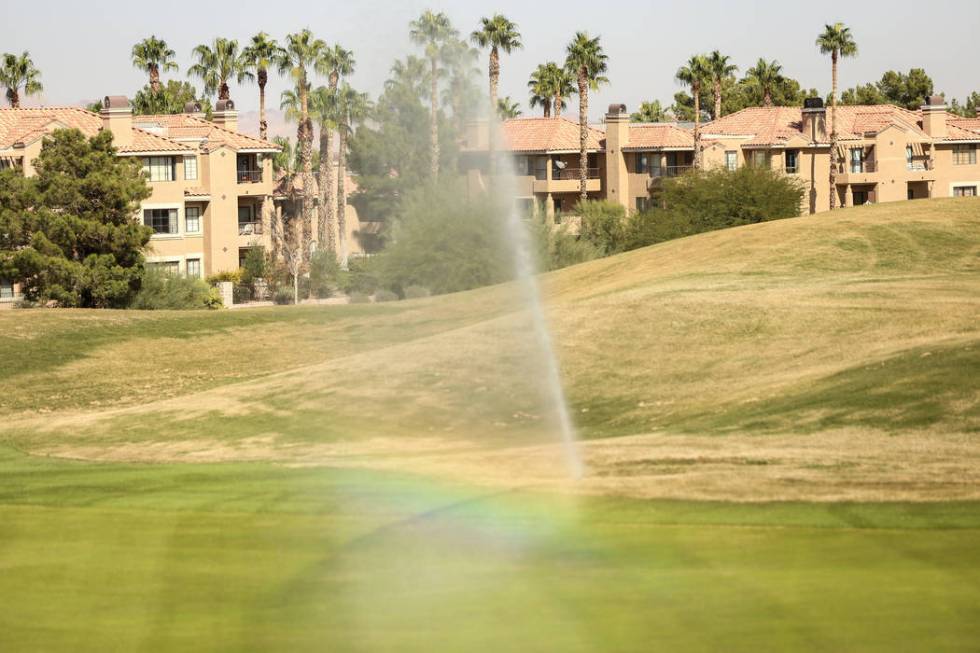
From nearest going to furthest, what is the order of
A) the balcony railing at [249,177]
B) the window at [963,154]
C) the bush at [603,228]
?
the bush at [603,228], the balcony railing at [249,177], the window at [963,154]

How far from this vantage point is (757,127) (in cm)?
10981

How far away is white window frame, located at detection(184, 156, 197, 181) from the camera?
275 feet

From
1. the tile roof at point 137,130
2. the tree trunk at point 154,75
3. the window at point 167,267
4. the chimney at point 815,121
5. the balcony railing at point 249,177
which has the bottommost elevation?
the window at point 167,267

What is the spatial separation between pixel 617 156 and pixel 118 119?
1552 inches

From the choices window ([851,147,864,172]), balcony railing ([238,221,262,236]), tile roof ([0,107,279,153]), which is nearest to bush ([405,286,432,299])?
tile roof ([0,107,279,153])

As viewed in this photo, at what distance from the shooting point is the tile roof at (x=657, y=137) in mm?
104062

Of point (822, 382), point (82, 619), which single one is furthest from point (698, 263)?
point (82, 619)

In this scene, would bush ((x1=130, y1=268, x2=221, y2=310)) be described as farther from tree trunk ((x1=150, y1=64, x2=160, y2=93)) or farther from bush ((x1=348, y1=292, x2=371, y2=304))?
tree trunk ((x1=150, y1=64, x2=160, y2=93))

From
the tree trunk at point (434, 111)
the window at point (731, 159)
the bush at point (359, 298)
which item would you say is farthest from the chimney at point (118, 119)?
the tree trunk at point (434, 111)

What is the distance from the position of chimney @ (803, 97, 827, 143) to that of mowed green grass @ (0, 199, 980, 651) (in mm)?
53189

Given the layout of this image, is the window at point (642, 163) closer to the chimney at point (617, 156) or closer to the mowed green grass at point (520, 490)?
the chimney at point (617, 156)

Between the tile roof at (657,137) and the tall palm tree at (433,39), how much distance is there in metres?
82.1

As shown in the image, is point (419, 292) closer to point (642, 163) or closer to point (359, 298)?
point (359, 298)

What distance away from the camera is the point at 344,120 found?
50.6 m
